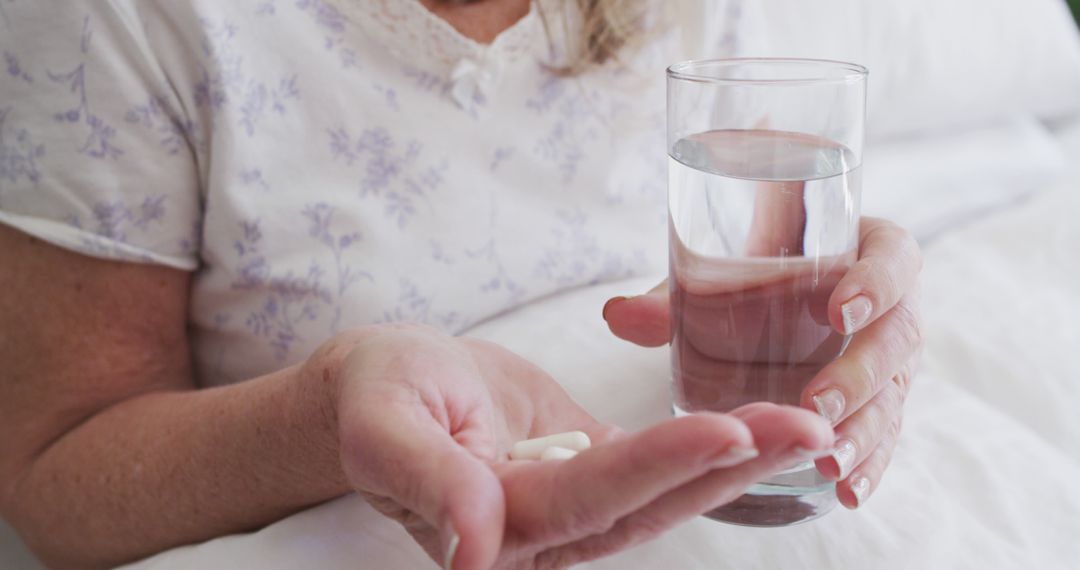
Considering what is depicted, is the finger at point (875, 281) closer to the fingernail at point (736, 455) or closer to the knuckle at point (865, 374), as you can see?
the knuckle at point (865, 374)

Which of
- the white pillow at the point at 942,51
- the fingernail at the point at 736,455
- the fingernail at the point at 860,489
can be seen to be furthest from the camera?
the white pillow at the point at 942,51

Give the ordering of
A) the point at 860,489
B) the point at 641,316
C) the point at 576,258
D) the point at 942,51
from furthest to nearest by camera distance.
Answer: the point at 942,51 < the point at 576,258 < the point at 641,316 < the point at 860,489

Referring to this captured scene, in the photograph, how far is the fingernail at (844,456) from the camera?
0.60 m

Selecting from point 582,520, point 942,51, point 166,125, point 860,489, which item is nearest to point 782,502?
point 860,489

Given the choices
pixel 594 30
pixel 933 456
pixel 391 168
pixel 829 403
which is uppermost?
pixel 594 30

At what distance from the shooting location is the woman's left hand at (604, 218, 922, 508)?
1.92 ft

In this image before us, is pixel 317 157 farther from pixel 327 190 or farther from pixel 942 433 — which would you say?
pixel 942 433

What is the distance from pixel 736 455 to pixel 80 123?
57 cm

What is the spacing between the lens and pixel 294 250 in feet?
2.63

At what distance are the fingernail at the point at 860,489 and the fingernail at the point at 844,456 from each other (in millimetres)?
18

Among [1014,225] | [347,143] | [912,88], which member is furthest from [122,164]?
[912,88]

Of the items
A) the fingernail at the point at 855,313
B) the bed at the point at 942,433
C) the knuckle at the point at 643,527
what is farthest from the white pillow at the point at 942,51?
the knuckle at the point at 643,527

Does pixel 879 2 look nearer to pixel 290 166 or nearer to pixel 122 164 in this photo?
pixel 290 166

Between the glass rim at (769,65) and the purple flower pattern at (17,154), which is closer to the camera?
the glass rim at (769,65)
